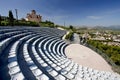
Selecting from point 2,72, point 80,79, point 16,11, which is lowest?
point 80,79

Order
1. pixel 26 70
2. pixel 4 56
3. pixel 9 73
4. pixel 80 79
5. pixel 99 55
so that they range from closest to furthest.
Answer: pixel 9 73, pixel 26 70, pixel 4 56, pixel 80 79, pixel 99 55

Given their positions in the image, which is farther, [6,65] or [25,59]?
[25,59]

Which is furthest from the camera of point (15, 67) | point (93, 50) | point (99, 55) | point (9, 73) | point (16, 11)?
point (16, 11)

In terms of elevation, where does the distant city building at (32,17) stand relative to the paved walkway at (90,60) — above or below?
above

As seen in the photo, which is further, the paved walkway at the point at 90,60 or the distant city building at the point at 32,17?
the distant city building at the point at 32,17

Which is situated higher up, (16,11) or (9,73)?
(16,11)

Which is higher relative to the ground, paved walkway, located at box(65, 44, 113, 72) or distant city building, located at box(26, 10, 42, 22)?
distant city building, located at box(26, 10, 42, 22)

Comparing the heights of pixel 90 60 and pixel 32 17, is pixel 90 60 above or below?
A: below

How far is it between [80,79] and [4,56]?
3409 millimetres

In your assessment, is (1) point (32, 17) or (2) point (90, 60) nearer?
(2) point (90, 60)

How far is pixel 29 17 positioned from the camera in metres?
62.1

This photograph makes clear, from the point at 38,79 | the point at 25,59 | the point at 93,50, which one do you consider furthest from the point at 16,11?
the point at 38,79

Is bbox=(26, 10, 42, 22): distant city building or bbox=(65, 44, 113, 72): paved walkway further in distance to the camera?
bbox=(26, 10, 42, 22): distant city building

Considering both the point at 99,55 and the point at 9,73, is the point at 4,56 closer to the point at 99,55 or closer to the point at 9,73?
the point at 9,73
